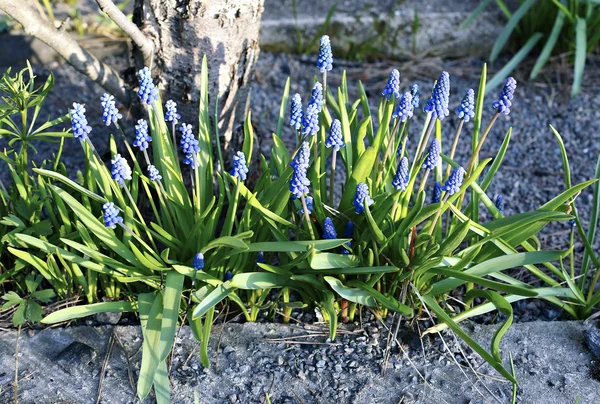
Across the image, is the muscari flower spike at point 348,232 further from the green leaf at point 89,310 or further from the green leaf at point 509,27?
the green leaf at point 509,27

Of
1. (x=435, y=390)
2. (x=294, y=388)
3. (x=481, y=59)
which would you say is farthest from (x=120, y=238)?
(x=481, y=59)

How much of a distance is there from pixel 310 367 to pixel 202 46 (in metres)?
1.34

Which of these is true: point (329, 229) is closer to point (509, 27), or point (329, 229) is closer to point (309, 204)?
point (309, 204)

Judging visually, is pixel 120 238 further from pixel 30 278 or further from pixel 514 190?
pixel 514 190

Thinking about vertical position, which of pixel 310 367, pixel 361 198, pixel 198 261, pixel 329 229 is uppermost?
pixel 361 198

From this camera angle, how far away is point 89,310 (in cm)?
229

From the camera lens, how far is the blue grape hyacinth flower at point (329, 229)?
2.26 meters

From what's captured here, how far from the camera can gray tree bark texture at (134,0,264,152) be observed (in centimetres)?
260

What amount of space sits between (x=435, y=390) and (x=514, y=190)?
1510 mm

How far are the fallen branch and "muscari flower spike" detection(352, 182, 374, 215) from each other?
1306 mm

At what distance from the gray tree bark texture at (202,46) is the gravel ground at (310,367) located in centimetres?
96

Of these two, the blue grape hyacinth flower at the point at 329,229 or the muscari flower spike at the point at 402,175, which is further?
the blue grape hyacinth flower at the point at 329,229

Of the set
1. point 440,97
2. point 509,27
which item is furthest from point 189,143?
point 509,27

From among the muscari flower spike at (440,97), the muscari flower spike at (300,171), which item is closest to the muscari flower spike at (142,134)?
the muscari flower spike at (300,171)
